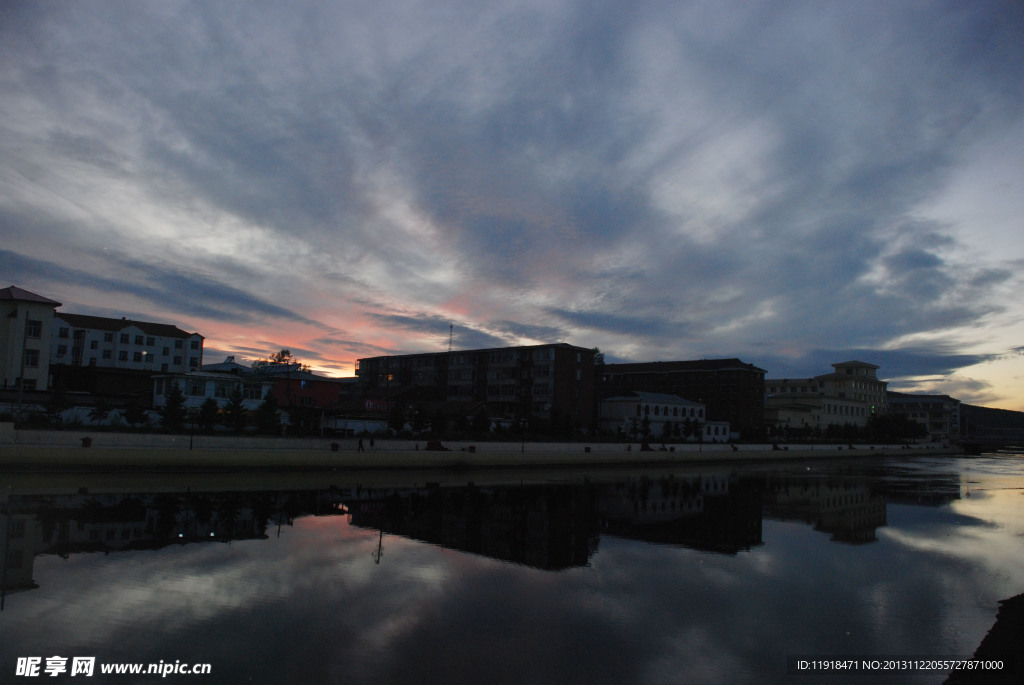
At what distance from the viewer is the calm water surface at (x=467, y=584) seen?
1193cm

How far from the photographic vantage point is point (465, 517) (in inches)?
1122

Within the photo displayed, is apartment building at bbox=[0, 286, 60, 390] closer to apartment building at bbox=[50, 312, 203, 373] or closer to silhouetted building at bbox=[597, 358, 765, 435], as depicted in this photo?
apartment building at bbox=[50, 312, 203, 373]

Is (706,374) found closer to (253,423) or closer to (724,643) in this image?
(253,423)

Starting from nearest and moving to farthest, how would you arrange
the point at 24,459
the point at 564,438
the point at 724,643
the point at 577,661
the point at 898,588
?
the point at 577,661
the point at 724,643
the point at 898,588
the point at 24,459
the point at 564,438

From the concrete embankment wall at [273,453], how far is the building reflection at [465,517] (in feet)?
24.9

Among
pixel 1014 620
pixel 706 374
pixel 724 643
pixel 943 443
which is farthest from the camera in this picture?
pixel 943 443

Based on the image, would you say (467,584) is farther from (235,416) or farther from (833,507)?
(235,416)

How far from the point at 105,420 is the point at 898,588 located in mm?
51755

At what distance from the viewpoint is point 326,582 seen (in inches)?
663

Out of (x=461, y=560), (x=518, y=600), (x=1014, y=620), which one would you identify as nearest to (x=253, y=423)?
(x=461, y=560)

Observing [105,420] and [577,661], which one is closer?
[577,661]

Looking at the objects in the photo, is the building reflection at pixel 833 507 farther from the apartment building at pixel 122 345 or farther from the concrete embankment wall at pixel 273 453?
the apartment building at pixel 122 345

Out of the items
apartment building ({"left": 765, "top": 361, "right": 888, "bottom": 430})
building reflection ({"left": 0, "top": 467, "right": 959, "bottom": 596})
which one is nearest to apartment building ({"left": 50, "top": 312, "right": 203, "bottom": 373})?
building reflection ({"left": 0, "top": 467, "right": 959, "bottom": 596})

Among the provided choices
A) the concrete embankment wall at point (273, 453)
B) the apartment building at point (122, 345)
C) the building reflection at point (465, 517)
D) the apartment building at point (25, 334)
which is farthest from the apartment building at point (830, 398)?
the apartment building at point (25, 334)
